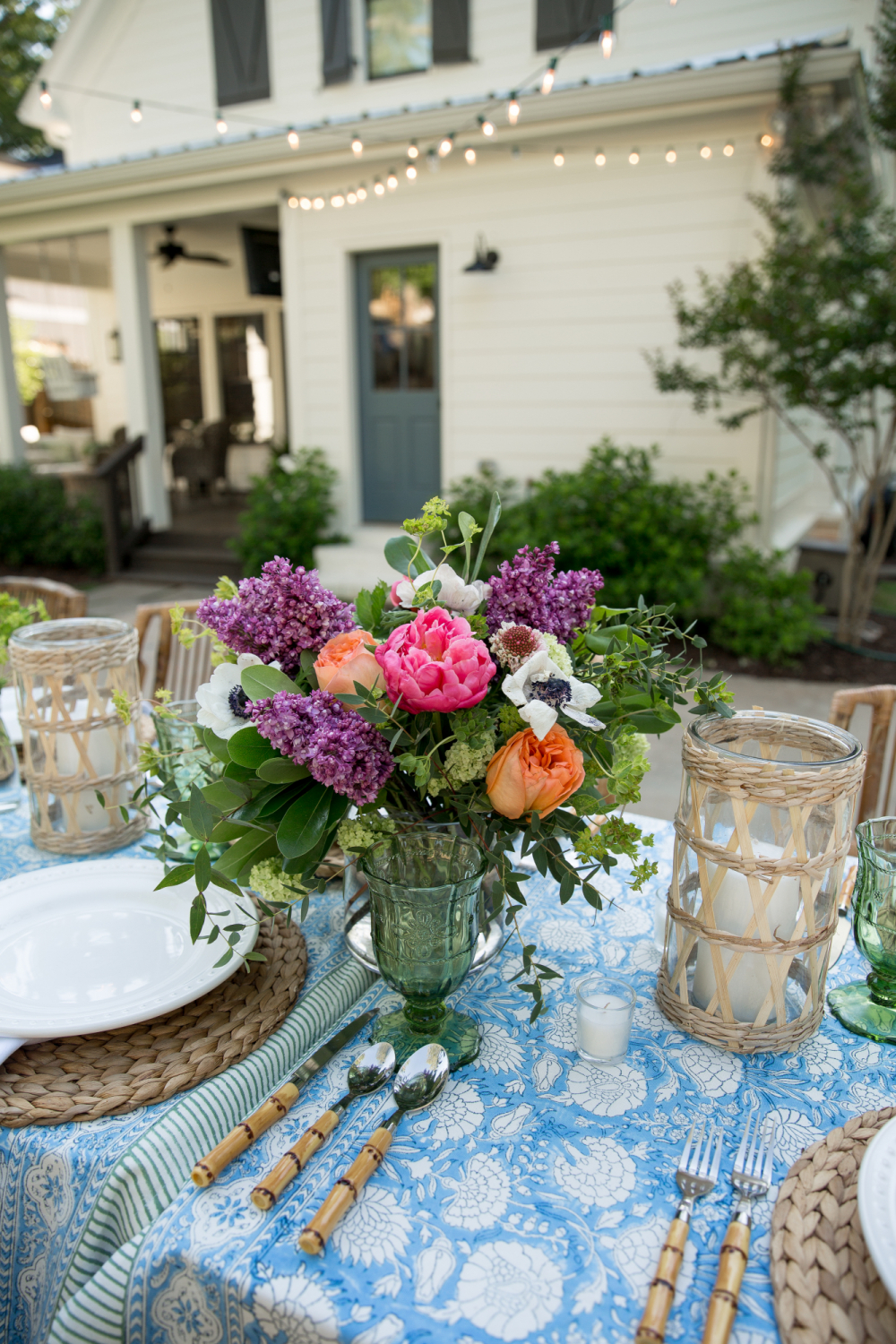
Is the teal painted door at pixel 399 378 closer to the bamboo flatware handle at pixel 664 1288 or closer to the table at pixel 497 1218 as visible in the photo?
the table at pixel 497 1218

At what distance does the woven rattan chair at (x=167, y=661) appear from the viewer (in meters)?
2.37

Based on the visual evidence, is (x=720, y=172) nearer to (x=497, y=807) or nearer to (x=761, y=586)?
(x=761, y=586)

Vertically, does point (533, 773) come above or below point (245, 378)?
below

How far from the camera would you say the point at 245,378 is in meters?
11.6

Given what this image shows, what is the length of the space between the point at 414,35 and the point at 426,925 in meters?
7.88

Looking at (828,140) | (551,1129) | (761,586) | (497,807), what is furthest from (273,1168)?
(828,140)

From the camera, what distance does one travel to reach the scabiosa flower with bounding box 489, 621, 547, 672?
0.88 metres

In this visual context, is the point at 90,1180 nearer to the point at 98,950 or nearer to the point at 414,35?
the point at 98,950

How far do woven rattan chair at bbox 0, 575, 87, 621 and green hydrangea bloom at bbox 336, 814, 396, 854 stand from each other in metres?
1.78

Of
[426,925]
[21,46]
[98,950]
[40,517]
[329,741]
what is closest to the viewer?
[329,741]

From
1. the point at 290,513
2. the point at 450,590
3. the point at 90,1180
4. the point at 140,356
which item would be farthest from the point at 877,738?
A: the point at 140,356

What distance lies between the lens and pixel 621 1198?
786 mm

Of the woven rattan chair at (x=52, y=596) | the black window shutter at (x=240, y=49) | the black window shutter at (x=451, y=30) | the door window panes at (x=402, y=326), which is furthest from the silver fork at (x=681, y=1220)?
the black window shutter at (x=240, y=49)

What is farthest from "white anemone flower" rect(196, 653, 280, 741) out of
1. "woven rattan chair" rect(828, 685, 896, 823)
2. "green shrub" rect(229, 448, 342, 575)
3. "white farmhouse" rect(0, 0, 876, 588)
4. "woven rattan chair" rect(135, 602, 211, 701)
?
"green shrub" rect(229, 448, 342, 575)
